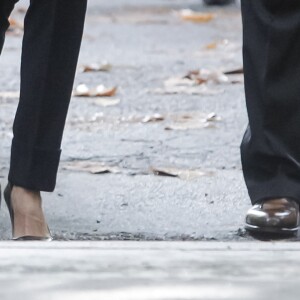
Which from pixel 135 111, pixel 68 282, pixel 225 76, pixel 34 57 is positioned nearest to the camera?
pixel 68 282

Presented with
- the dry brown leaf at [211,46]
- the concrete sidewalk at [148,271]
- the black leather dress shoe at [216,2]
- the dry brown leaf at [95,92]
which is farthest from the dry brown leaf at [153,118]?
the black leather dress shoe at [216,2]

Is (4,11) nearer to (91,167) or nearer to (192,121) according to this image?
(91,167)

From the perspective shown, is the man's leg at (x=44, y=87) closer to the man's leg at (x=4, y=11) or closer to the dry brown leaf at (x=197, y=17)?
the man's leg at (x=4, y=11)

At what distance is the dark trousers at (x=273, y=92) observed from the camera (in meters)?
3.29

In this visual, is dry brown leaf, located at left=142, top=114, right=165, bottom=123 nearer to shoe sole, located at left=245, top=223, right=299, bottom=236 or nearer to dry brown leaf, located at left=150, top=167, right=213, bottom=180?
dry brown leaf, located at left=150, top=167, right=213, bottom=180

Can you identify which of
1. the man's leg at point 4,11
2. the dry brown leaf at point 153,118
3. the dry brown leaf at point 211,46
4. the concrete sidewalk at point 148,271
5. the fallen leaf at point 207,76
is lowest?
the dry brown leaf at point 211,46

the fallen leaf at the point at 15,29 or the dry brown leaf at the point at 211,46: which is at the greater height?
the dry brown leaf at the point at 211,46

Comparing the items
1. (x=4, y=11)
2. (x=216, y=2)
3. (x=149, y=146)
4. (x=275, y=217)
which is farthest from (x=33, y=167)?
(x=216, y=2)

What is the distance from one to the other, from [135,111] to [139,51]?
2.16m

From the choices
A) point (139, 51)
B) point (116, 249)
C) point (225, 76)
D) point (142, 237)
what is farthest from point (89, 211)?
point (139, 51)

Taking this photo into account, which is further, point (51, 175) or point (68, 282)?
point (51, 175)

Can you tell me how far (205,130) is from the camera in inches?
199

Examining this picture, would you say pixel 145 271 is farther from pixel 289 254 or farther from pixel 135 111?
pixel 135 111

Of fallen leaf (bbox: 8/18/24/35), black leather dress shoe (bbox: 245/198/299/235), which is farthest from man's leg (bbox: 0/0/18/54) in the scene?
fallen leaf (bbox: 8/18/24/35)
